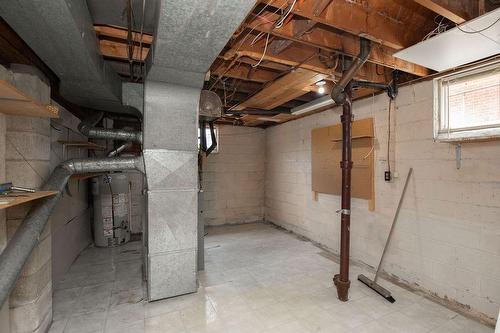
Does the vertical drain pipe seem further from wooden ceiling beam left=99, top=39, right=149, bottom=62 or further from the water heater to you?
the water heater

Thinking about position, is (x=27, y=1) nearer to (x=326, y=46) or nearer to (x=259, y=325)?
(x=326, y=46)

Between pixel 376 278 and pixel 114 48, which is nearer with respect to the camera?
pixel 114 48

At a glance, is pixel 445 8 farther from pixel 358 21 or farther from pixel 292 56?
pixel 292 56

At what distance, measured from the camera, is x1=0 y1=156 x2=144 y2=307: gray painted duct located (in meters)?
1.35

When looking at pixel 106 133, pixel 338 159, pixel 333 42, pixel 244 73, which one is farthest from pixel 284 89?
pixel 106 133

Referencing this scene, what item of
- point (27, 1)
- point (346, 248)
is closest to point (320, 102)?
point (346, 248)

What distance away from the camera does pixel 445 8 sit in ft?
4.95

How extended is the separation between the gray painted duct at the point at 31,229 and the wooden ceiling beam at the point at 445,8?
2.76m

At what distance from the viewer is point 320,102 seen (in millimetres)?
3225

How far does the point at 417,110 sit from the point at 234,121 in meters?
3.28

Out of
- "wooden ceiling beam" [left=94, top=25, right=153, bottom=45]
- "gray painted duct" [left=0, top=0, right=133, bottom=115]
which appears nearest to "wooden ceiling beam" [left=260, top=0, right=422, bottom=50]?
"wooden ceiling beam" [left=94, top=25, right=153, bottom=45]

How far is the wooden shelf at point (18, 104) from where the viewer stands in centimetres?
115

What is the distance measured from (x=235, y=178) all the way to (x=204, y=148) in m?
1.87

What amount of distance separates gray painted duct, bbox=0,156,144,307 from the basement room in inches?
0.4
